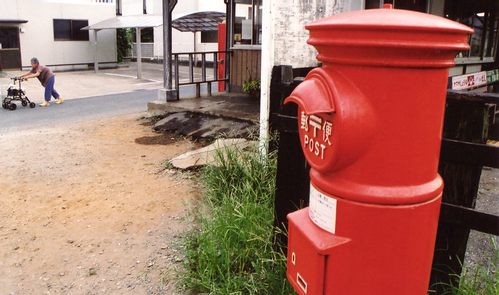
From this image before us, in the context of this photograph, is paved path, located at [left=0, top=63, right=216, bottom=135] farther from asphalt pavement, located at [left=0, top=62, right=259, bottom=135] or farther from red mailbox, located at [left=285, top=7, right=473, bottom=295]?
red mailbox, located at [left=285, top=7, right=473, bottom=295]

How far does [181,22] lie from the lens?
17984mm

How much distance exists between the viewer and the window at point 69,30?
845 inches

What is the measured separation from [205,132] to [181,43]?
793 inches

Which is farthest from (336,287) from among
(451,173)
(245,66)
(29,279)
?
(245,66)

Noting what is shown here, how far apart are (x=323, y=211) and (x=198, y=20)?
17.2m

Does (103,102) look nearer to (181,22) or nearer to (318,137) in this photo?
(181,22)

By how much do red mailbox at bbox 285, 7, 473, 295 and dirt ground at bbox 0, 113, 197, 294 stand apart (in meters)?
1.73

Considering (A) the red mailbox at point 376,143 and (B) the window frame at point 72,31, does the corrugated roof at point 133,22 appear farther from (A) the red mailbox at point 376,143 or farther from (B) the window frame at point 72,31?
(A) the red mailbox at point 376,143

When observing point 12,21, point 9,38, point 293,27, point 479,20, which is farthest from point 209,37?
point 293,27

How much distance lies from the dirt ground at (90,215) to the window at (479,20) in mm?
6492

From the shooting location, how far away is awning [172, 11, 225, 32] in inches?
644

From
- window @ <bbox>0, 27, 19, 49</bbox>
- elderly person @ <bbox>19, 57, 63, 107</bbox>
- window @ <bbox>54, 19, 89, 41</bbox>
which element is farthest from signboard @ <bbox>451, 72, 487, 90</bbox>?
window @ <bbox>54, 19, 89, 41</bbox>

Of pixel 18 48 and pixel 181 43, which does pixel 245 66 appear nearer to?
pixel 18 48

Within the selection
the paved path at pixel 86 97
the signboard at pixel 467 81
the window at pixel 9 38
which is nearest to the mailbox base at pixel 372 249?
the signboard at pixel 467 81
